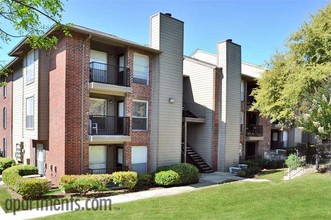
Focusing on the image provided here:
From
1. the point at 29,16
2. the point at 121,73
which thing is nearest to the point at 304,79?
the point at 121,73

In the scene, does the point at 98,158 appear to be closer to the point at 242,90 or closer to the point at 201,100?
the point at 201,100

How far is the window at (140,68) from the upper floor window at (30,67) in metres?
6.50

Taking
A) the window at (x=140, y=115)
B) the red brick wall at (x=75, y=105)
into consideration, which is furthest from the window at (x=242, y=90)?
the red brick wall at (x=75, y=105)

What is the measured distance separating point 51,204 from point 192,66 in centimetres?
1618

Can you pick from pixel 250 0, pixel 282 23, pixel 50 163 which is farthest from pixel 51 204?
pixel 282 23

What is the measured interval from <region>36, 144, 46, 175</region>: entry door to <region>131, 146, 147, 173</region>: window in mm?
5573

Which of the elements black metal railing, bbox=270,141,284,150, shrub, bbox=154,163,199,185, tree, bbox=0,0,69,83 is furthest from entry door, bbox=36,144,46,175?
black metal railing, bbox=270,141,284,150

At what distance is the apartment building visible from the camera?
1442 cm

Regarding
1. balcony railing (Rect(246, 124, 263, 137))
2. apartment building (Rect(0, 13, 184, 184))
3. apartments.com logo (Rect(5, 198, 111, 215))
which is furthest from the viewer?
balcony railing (Rect(246, 124, 263, 137))

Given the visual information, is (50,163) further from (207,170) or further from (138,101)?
(207,170)

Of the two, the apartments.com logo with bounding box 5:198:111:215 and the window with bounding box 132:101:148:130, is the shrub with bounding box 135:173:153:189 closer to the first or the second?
the window with bounding box 132:101:148:130

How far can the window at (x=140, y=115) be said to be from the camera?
16.9 metres

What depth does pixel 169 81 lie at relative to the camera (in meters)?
18.0

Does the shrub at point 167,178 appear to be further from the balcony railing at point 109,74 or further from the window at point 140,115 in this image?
the balcony railing at point 109,74
